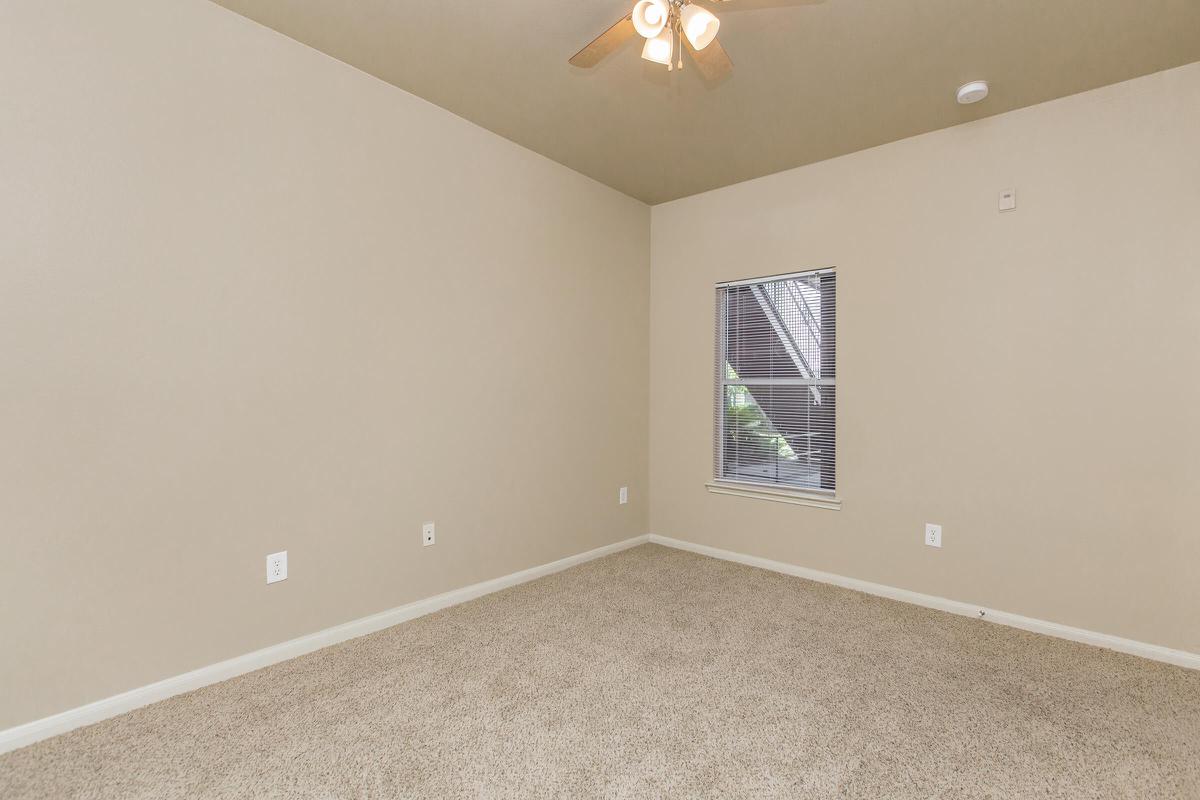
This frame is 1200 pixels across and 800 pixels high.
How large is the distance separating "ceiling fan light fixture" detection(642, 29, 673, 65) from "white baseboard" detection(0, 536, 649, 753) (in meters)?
2.53

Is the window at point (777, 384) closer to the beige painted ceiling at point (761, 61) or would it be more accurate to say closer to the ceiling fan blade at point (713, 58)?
the beige painted ceiling at point (761, 61)

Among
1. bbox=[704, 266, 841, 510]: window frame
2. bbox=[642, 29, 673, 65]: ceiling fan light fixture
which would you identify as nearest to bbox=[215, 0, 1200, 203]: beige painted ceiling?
bbox=[642, 29, 673, 65]: ceiling fan light fixture

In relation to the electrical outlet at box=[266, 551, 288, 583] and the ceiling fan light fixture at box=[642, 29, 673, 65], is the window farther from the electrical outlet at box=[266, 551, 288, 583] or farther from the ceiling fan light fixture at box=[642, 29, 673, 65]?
the electrical outlet at box=[266, 551, 288, 583]

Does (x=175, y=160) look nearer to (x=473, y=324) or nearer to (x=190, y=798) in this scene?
(x=473, y=324)

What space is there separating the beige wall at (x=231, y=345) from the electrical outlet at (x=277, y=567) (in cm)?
3

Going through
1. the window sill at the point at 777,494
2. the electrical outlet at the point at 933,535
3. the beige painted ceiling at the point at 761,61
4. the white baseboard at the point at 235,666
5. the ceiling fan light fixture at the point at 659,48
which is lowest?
the white baseboard at the point at 235,666

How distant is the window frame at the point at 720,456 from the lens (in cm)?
336

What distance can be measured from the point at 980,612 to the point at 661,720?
1.92m

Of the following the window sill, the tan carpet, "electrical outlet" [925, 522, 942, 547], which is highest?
the window sill

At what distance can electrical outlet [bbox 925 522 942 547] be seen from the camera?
297cm

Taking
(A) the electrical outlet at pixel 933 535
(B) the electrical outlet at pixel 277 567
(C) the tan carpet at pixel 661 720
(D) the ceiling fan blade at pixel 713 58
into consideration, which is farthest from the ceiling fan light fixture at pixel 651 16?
(A) the electrical outlet at pixel 933 535

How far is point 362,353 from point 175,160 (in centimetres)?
94

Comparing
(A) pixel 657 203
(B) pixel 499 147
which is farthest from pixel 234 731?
(A) pixel 657 203

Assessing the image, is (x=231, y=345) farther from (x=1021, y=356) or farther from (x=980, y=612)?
(x=980, y=612)
